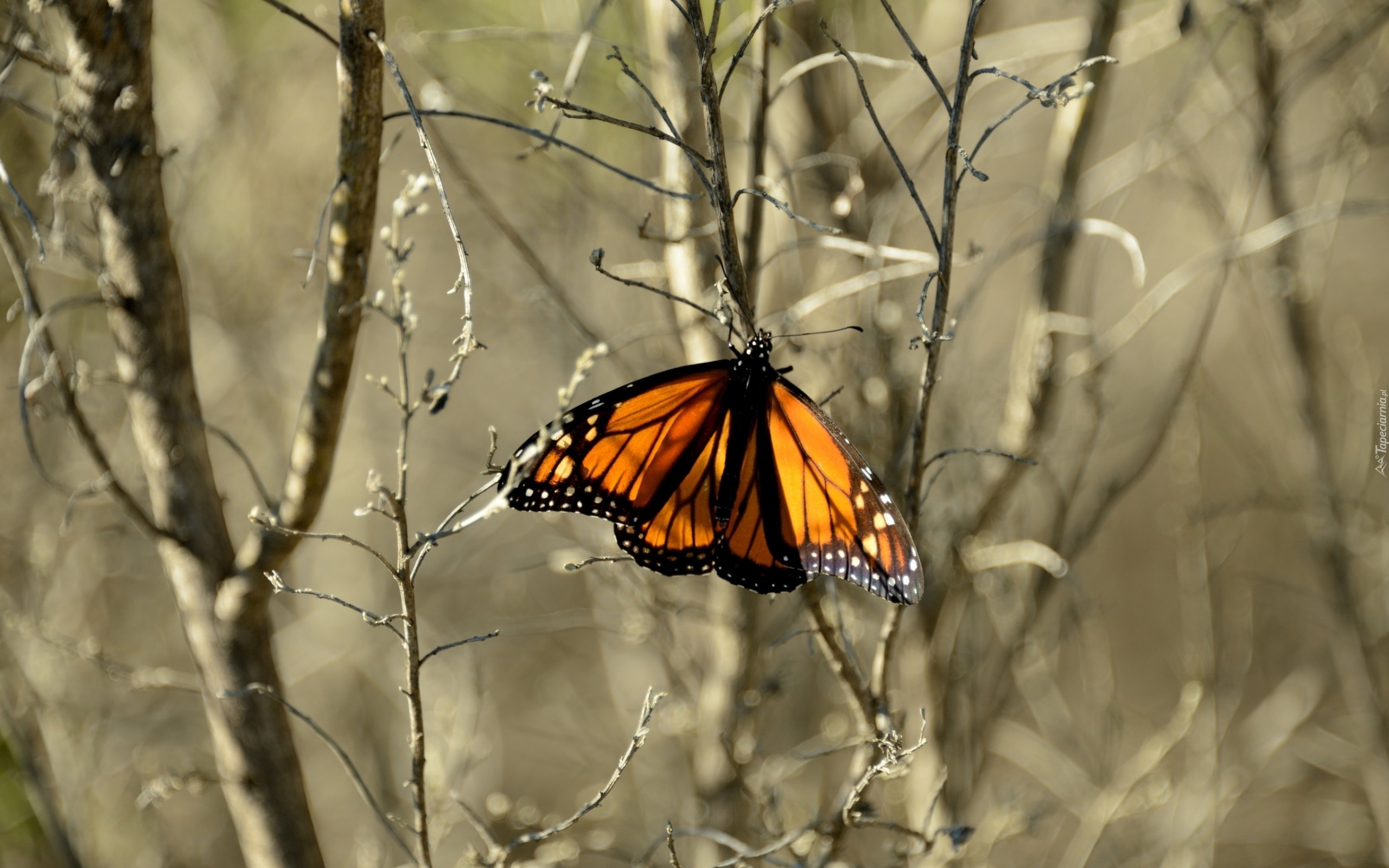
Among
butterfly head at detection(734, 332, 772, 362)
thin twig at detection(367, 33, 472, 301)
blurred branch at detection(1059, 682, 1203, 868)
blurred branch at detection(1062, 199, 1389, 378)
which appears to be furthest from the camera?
blurred branch at detection(1059, 682, 1203, 868)

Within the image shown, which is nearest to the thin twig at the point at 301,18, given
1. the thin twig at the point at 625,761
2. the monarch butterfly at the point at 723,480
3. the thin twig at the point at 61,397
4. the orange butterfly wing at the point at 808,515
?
the thin twig at the point at 61,397

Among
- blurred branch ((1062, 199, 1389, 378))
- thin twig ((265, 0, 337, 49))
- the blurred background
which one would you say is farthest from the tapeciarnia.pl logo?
thin twig ((265, 0, 337, 49))

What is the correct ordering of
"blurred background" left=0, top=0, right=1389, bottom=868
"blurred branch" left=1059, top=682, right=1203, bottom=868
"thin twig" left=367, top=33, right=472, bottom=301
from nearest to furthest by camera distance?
"thin twig" left=367, top=33, right=472, bottom=301 → "blurred background" left=0, top=0, right=1389, bottom=868 → "blurred branch" left=1059, top=682, right=1203, bottom=868

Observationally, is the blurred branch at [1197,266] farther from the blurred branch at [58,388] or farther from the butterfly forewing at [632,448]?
the blurred branch at [58,388]

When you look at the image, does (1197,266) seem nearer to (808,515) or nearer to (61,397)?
(808,515)

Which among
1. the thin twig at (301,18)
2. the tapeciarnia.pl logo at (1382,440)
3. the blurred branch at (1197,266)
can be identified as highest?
the thin twig at (301,18)

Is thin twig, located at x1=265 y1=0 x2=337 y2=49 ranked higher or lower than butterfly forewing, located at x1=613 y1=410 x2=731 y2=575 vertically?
higher

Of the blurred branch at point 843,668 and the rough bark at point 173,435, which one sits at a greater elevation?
the rough bark at point 173,435

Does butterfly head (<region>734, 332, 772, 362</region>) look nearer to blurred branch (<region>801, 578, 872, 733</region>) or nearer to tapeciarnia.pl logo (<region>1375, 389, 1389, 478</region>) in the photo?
blurred branch (<region>801, 578, 872, 733</region>)

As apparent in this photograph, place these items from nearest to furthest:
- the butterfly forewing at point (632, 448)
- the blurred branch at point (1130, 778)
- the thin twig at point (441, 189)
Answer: the thin twig at point (441, 189) < the butterfly forewing at point (632, 448) < the blurred branch at point (1130, 778)
